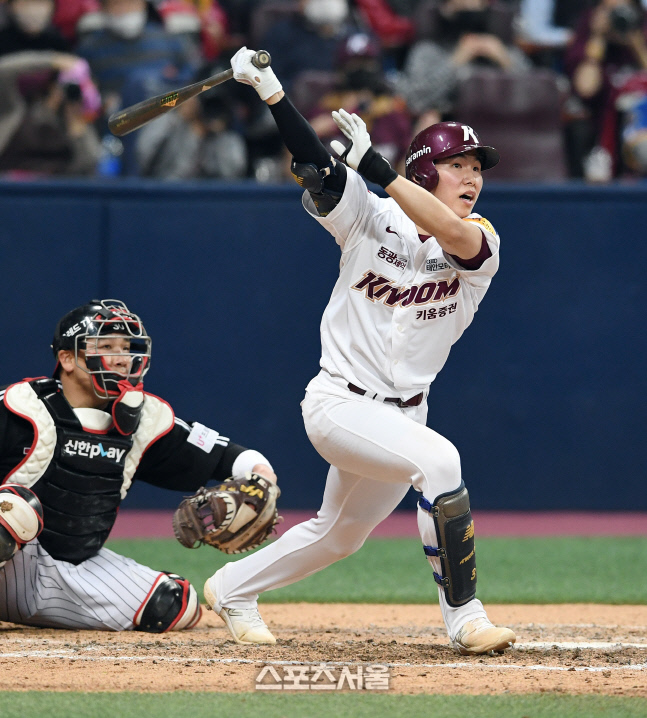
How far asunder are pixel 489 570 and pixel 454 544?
2531mm

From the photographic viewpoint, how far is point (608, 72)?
9.42 meters

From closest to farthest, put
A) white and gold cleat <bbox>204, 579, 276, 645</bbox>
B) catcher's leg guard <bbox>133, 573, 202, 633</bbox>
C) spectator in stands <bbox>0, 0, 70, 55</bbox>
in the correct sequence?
white and gold cleat <bbox>204, 579, 276, 645</bbox> → catcher's leg guard <bbox>133, 573, 202, 633</bbox> → spectator in stands <bbox>0, 0, 70, 55</bbox>

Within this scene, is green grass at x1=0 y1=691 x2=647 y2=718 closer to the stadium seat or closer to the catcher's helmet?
the catcher's helmet

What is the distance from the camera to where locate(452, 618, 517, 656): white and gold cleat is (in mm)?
3553

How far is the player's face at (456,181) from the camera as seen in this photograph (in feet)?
12.6

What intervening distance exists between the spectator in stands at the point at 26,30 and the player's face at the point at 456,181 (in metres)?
6.10

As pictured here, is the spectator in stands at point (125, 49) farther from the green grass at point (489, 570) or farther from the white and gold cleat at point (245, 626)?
the white and gold cleat at point (245, 626)

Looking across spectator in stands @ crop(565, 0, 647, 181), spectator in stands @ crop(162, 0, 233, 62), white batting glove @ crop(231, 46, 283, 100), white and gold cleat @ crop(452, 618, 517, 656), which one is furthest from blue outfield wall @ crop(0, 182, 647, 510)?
white and gold cleat @ crop(452, 618, 517, 656)

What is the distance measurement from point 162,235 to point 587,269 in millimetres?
2726

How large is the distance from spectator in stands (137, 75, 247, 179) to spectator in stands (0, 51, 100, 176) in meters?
0.41

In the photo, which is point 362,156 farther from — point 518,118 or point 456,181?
point 518,118

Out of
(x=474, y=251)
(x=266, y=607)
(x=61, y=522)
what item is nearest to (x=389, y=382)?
(x=474, y=251)

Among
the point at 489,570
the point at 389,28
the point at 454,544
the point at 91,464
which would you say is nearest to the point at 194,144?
the point at 389,28

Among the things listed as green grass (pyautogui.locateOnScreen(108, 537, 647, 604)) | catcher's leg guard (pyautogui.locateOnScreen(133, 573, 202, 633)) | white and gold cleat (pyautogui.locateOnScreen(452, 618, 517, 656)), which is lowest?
green grass (pyautogui.locateOnScreen(108, 537, 647, 604))
